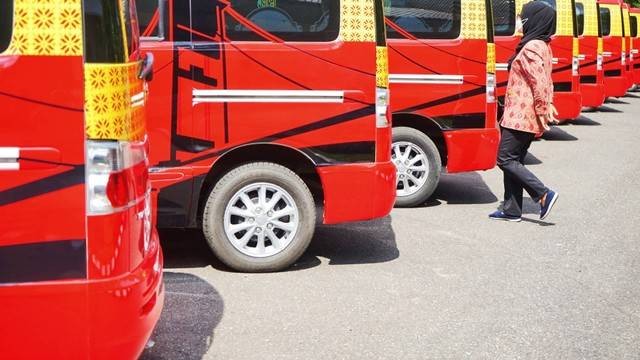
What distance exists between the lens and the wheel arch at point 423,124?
8.31 metres

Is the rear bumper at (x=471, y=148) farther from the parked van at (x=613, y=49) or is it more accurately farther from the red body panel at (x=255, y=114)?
the parked van at (x=613, y=49)

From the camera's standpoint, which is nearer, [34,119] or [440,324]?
[34,119]

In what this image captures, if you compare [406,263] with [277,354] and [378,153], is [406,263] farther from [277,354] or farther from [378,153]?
[277,354]

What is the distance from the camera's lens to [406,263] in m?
6.40

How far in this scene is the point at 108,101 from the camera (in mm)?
3262

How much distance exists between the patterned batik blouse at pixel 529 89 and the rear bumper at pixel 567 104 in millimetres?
5288

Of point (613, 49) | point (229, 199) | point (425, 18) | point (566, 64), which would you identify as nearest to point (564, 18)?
point (566, 64)

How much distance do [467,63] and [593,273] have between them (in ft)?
9.17

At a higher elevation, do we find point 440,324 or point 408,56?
point 408,56

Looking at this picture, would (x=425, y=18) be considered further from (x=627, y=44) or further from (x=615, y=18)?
(x=627, y=44)

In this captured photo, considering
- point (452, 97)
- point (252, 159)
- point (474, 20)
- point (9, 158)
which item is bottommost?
point (252, 159)

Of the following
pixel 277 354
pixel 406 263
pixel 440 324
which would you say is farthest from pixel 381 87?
pixel 277 354

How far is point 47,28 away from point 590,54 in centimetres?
1343

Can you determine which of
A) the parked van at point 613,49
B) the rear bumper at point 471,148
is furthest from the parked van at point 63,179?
the parked van at point 613,49
